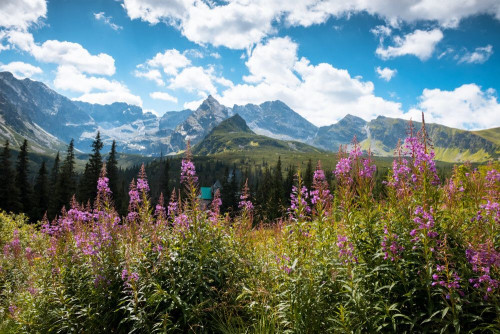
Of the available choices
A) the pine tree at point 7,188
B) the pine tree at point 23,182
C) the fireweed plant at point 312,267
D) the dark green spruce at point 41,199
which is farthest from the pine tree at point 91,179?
the fireweed plant at point 312,267

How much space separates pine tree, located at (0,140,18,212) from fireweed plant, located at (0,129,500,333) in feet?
177

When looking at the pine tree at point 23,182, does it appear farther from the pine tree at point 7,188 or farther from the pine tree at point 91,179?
the pine tree at point 91,179

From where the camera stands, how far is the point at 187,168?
6.41 m

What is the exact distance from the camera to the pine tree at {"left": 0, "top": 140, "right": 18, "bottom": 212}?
47844 millimetres

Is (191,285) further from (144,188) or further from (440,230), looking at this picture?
(440,230)

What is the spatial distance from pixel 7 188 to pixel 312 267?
6153cm

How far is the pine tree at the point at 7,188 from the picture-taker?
47844 mm

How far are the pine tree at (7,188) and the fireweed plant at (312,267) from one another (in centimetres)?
5395

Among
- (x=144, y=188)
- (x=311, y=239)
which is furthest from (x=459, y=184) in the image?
(x=144, y=188)

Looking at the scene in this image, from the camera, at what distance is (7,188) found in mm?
48406

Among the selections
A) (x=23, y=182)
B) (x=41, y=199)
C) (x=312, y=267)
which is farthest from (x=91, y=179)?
(x=312, y=267)

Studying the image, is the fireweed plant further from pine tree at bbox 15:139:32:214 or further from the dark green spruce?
pine tree at bbox 15:139:32:214

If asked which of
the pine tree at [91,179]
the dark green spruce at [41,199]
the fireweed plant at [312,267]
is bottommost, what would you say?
the dark green spruce at [41,199]

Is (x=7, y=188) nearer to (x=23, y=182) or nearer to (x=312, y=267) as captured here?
(x=23, y=182)
